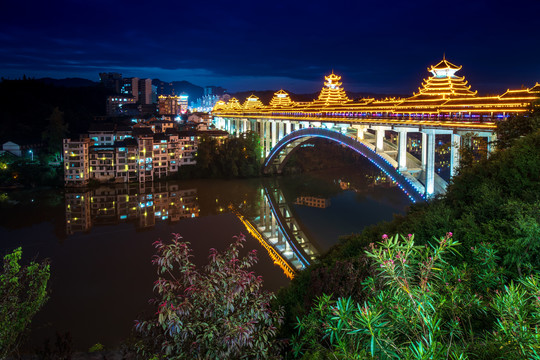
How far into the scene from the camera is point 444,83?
491 inches

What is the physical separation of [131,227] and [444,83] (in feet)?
35.7

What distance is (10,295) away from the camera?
4758 millimetres

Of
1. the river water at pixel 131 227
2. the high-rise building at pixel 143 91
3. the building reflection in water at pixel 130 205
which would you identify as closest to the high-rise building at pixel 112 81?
the high-rise building at pixel 143 91

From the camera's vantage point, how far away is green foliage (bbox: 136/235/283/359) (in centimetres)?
297

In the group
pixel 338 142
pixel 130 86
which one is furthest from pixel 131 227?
pixel 130 86

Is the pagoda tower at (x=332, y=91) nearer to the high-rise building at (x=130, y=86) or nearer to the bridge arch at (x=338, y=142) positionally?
the bridge arch at (x=338, y=142)

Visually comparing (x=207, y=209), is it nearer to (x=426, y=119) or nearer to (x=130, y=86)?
(x=426, y=119)

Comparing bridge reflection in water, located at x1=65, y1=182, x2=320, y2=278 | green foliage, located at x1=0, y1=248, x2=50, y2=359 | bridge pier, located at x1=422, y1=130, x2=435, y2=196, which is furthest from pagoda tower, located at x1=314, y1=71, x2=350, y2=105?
green foliage, located at x1=0, y1=248, x2=50, y2=359

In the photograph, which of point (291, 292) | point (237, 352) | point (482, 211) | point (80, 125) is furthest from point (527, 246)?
point (80, 125)

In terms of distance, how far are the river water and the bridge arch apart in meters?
1.21

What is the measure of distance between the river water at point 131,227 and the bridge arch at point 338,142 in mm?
1212

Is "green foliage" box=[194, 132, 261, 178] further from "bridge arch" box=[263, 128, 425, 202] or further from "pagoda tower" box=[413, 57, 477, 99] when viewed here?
"pagoda tower" box=[413, 57, 477, 99]

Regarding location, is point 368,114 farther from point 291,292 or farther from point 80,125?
point 80,125

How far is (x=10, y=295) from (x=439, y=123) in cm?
926
